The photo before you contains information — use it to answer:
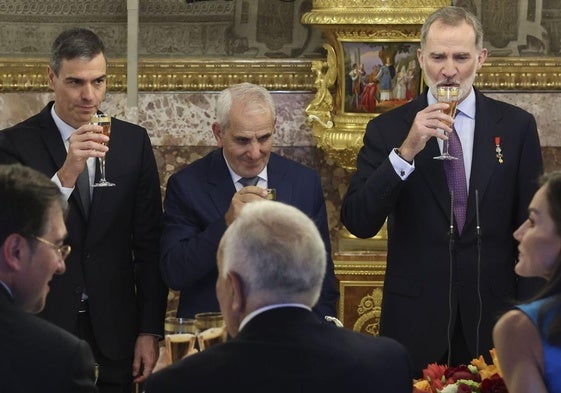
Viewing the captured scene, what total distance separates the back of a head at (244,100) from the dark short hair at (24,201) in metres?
1.50

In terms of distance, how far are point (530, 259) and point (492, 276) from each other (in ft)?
4.68

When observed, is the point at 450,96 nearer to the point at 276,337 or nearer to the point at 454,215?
the point at 454,215

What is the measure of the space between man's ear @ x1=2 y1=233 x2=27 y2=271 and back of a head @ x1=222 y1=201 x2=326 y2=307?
0.65 m

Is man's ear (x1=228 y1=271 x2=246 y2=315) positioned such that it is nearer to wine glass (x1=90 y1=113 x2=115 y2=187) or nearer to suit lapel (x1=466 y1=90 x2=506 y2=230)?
wine glass (x1=90 y1=113 x2=115 y2=187)

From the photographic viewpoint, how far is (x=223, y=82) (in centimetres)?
726

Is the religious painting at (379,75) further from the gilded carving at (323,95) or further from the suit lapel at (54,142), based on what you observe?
the suit lapel at (54,142)

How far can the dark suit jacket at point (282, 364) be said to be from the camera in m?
3.27

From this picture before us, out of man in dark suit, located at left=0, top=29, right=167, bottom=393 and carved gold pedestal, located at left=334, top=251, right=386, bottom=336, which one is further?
carved gold pedestal, located at left=334, top=251, right=386, bottom=336

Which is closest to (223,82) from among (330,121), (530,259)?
(330,121)

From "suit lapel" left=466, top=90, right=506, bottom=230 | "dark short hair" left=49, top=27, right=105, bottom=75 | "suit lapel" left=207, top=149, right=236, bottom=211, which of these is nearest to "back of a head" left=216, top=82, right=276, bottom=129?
"suit lapel" left=207, top=149, right=236, bottom=211

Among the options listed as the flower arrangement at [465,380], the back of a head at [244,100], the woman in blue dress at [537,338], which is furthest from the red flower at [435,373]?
the back of a head at [244,100]

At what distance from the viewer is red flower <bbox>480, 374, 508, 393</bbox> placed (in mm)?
3960

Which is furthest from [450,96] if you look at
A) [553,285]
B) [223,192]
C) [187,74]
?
[187,74]

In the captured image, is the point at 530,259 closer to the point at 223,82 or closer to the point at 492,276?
the point at 492,276
